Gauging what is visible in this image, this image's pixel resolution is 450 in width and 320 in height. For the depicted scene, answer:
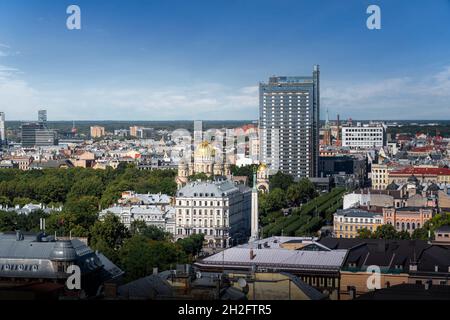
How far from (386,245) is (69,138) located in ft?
167

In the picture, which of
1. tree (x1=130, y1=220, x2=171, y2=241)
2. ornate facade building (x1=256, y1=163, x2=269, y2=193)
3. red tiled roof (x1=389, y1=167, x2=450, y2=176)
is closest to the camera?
tree (x1=130, y1=220, x2=171, y2=241)

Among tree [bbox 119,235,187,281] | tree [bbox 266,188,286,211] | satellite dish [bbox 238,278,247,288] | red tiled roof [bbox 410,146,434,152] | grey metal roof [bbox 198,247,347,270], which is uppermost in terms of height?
red tiled roof [bbox 410,146,434,152]

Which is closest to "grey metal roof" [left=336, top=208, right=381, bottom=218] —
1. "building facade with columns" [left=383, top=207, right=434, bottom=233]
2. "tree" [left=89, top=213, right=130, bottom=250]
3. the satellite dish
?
"building facade with columns" [left=383, top=207, right=434, bottom=233]

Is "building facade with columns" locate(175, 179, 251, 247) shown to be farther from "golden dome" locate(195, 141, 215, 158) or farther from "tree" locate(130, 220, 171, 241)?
"golden dome" locate(195, 141, 215, 158)

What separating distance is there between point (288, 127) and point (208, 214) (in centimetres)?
1499

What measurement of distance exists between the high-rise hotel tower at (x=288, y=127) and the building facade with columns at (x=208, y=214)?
13911 mm

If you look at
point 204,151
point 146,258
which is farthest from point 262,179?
point 146,258

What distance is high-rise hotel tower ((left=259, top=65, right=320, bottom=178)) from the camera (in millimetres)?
36938

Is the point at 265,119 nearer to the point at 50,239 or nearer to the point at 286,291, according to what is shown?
the point at 50,239

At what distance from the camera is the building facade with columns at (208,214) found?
73.1 feet

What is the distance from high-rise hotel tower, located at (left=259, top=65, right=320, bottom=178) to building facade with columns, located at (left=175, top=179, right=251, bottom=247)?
1391 centimetres

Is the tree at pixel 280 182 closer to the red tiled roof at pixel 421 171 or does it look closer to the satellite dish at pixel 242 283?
the red tiled roof at pixel 421 171

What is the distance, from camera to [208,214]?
74.3 feet
